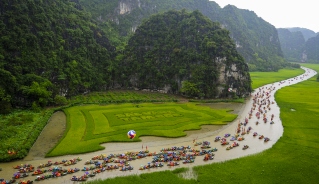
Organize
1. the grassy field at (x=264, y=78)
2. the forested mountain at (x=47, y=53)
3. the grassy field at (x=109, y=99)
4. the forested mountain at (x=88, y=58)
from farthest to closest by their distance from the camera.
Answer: the grassy field at (x=264, y=78) → the grassy field at (x=109, y=99) → the forested mountain at (x=88, y=58) → the forested mountain at (x=47, y=53)

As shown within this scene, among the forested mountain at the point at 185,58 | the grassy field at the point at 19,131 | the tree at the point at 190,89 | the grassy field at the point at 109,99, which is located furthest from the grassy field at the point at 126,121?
the forested mountain at the point at 185,58

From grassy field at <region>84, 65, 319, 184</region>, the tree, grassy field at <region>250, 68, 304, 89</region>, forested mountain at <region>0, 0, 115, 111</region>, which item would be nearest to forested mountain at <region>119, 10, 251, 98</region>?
the tree

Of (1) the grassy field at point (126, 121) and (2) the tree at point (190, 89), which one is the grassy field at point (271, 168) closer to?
(1) the grassy field at point (126, 121)

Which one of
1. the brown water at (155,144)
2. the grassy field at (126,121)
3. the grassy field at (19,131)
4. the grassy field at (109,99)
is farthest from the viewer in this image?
the grassy field at (109,99)

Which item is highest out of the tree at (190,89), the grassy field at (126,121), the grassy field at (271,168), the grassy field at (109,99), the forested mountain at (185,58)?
the forested mountain at (185,58)

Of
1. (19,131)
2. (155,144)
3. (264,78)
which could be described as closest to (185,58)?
(155,144)

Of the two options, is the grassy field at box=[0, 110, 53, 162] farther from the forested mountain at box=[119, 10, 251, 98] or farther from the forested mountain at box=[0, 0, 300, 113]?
the forested mountain at box=[119, 10, 251, 98]

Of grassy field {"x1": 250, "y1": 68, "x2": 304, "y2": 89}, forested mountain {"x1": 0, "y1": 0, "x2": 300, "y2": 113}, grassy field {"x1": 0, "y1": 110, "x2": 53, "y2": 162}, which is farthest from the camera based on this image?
grassy field {"x1": 250, "y1": 68, "x2": 304, "y2": 89}
